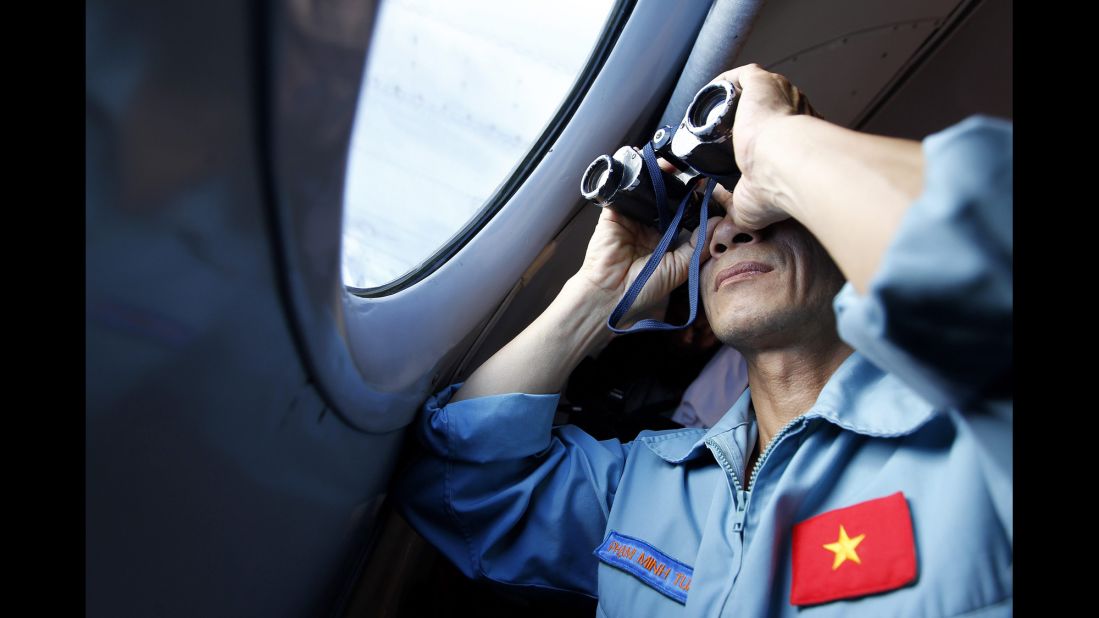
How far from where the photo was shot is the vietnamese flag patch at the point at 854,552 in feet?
2.30

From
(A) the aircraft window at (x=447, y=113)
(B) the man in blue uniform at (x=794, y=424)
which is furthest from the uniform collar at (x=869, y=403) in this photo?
(A) the aircraft window at (x=447, y=113)

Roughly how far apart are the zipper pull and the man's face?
0.87ft

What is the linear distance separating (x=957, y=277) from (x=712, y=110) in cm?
55

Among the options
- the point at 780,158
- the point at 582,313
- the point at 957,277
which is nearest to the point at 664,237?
the point at 582,313

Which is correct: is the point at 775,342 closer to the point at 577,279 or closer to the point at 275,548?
the point at 577,279

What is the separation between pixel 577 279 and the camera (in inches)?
47.6

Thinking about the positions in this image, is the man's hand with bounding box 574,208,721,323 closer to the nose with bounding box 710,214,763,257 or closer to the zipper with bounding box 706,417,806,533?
the nose with bounding box 710,214,763,257

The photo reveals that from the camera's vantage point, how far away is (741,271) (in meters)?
1.06

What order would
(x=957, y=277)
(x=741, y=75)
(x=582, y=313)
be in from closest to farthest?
(x=957, y=277) < (x=741, y=75) < (x=582, y=313)

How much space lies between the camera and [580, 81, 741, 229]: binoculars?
800mm

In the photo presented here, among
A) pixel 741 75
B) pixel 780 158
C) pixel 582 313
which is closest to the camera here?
pixel 780 158

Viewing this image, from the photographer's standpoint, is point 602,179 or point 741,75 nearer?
point 741,75

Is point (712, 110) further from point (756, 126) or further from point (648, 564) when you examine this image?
point (648, 564)
